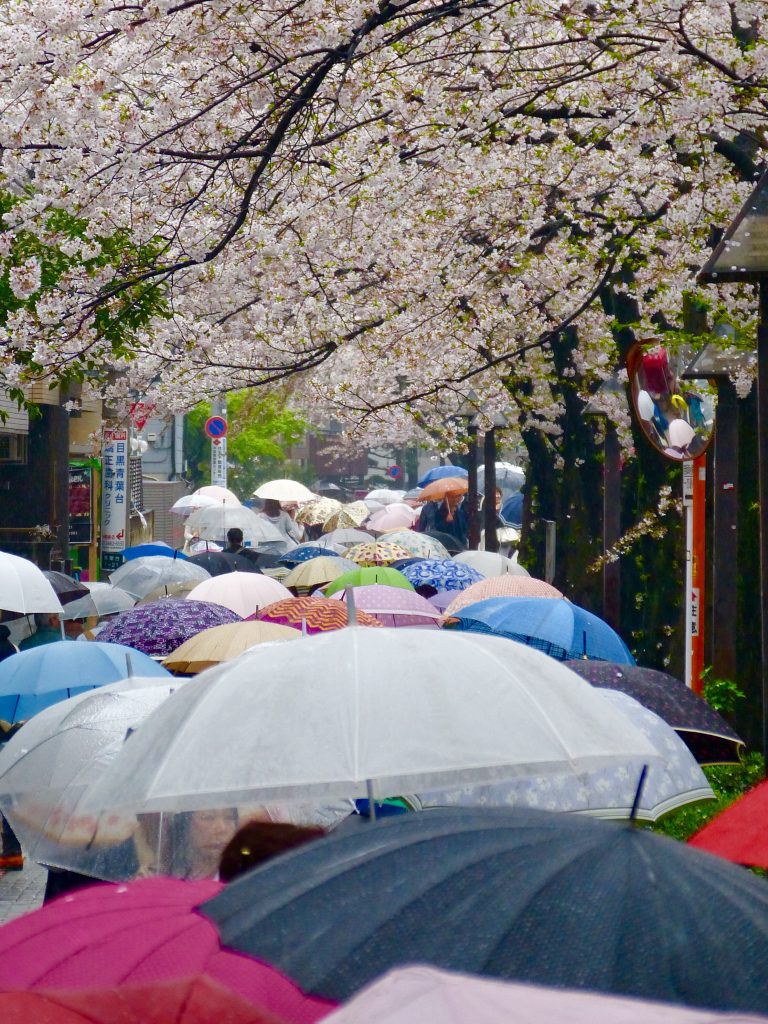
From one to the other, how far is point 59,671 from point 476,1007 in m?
6.20

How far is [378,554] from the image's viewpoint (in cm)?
1738

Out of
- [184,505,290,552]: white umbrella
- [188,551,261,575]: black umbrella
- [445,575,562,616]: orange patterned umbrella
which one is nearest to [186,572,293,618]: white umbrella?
[445,575,562,616]: orange patterned umbrella

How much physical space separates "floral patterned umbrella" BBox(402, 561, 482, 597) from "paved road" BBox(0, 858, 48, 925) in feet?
18.9

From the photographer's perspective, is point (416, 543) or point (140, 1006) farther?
point (416, 543)

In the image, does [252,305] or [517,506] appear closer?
[252,305]

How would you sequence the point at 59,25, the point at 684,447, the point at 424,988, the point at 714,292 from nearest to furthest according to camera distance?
1. the point at 424,988
2. the point at 59,25
3. the point at 684,447
4. the point at 714,292

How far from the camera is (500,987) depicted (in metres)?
2.12

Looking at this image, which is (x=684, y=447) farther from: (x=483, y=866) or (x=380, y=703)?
(x=483, y=866)

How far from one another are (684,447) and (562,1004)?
8.01m

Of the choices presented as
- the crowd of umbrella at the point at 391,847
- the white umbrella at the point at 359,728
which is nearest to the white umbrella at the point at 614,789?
the crowd of umbrella at the point at 391,847

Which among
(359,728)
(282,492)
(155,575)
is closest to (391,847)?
(359,728)

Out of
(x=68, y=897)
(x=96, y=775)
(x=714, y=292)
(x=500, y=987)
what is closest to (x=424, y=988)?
(x=500, y=987)

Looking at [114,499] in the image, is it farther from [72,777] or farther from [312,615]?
[72,777]

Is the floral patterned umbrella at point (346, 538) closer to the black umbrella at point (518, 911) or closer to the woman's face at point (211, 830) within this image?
the woman's face at point (211, 830)
